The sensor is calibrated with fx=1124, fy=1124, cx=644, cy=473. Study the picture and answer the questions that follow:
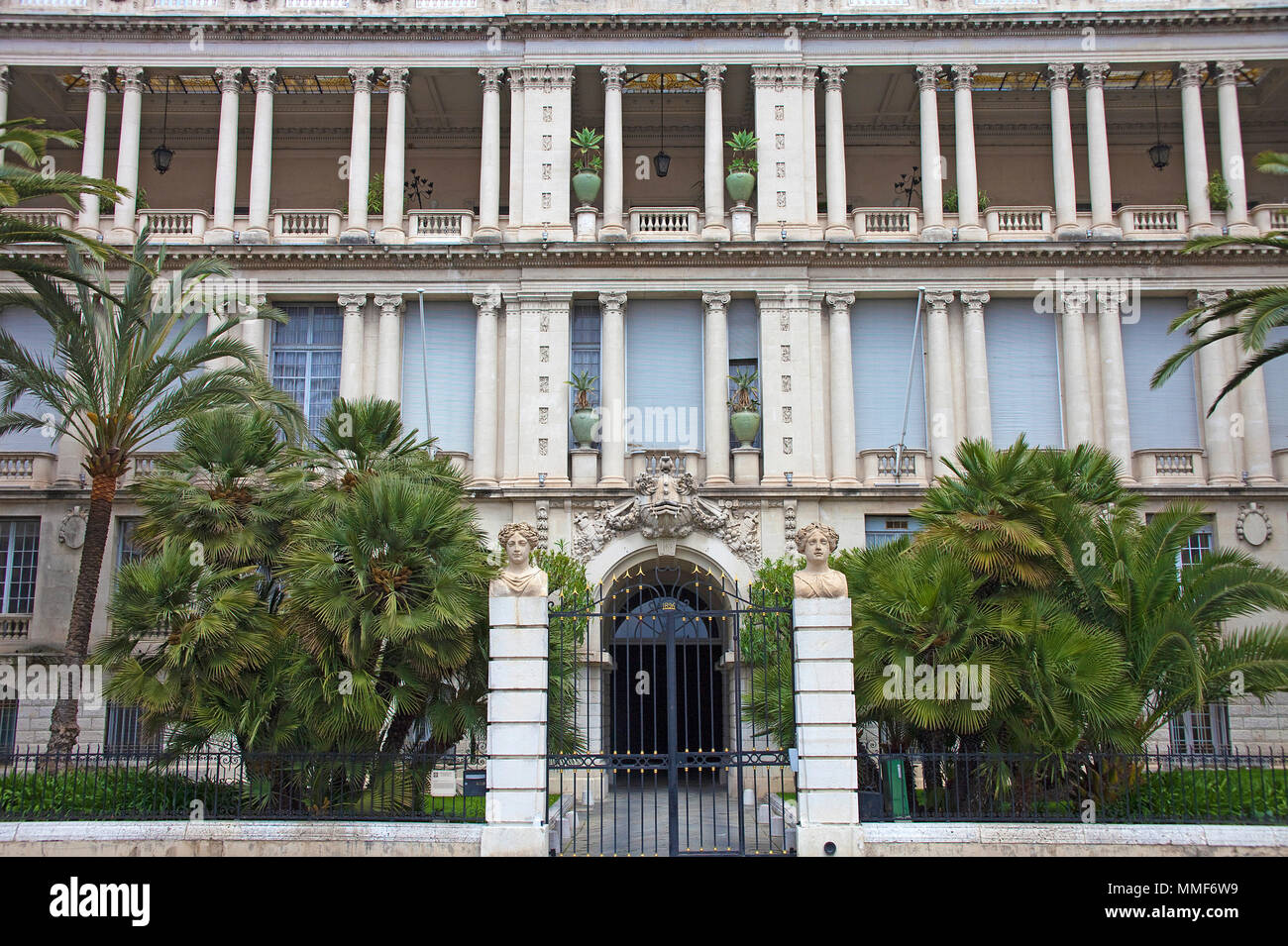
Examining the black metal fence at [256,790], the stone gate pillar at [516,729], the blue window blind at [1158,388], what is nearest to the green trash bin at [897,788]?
the stone gate pillar at [516,729]

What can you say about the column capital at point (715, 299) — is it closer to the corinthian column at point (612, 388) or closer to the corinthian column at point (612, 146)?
the corinthian column at point (612, 388)

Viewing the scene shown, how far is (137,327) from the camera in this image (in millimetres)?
24672

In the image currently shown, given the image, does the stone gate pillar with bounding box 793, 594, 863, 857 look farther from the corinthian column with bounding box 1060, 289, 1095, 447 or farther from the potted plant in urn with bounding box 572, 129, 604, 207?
the potted plant in urn with bounding box 572, 129, 604, 207

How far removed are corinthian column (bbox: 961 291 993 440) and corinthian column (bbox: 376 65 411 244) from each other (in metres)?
16.3

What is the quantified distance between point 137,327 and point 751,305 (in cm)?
1609

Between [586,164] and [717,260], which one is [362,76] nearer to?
[586,164]

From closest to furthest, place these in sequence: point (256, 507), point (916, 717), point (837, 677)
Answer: point (837, 677) → point (916, 717) → point (256, 507)

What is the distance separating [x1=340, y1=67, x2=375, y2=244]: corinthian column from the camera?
107ft

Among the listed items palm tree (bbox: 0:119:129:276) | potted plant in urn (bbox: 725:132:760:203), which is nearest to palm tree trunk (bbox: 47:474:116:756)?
palm tree (bbox: 0:119:129:276)

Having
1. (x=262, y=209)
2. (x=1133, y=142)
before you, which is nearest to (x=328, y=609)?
(x=262, y=209)

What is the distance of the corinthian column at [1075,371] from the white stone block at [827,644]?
59.8 feet

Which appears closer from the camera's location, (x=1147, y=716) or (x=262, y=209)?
(x=1147, y=716)

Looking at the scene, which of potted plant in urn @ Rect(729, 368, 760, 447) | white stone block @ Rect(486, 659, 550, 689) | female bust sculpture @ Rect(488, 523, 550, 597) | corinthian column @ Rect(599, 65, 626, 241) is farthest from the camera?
corinthian column @ Rect(599, 65, 626, 241)

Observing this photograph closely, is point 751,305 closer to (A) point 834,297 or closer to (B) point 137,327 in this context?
(A) point 834,297
